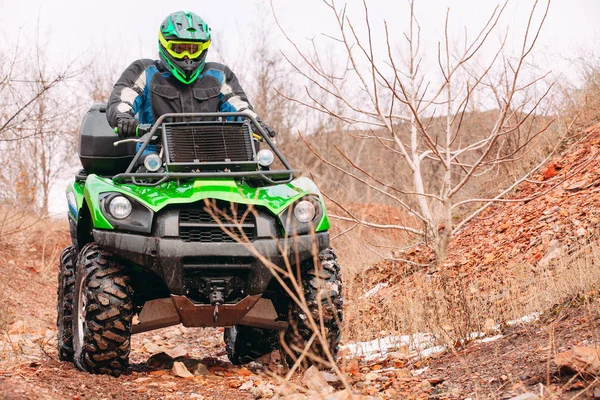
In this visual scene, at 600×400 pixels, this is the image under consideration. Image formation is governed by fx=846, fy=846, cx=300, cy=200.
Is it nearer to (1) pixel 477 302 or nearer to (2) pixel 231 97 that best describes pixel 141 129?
(2) pixel 231 97

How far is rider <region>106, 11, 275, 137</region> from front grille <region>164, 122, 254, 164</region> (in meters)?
0.39

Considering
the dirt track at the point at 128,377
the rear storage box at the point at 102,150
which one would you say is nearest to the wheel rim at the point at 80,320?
the dirt track at the point at 128,377

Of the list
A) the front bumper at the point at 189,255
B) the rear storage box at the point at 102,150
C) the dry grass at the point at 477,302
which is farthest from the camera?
the rear storage box at the point at 102,150

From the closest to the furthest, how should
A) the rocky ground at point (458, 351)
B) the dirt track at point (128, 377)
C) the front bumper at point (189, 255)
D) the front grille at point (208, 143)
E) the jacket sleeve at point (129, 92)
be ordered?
the rocky ground at point (458, 351) → the dirt track at point (128, 377) → the front bumper at point (189, 255) → the front grille at point (208, 143) → the jacket sleeve at point (129, 92)

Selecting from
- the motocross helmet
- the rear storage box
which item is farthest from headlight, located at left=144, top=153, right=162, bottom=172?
the motocross helmet

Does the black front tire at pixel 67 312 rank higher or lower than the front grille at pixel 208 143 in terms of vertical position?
lower

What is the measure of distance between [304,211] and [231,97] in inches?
60.3

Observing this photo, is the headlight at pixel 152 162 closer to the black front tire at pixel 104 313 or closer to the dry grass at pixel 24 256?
the black front tire at pixel 104 313

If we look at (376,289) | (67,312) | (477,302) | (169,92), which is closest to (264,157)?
(169,92)

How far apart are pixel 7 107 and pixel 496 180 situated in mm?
6863

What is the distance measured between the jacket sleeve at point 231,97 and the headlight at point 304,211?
4.39 feet

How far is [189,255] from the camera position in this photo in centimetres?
482

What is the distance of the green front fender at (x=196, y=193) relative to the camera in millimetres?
4918

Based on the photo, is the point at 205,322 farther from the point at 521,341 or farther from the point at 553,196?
the point at 553,196
